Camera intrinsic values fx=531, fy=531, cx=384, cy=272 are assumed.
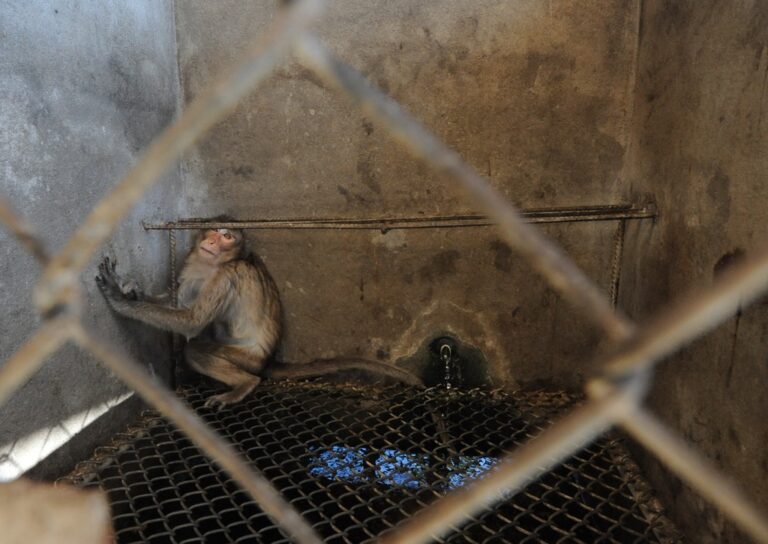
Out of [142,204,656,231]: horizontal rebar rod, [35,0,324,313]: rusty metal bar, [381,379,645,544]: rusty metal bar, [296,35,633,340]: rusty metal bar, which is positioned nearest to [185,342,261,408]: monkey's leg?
[142,204,656,231]: horizontal rebar rod

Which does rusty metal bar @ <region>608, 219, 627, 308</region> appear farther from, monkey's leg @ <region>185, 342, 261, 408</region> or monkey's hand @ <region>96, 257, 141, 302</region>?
monkey's hand @ <region>96, 257, 141, 302</region>

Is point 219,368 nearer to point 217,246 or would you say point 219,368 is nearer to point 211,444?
point 217,246

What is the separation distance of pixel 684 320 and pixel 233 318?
3.41 metres

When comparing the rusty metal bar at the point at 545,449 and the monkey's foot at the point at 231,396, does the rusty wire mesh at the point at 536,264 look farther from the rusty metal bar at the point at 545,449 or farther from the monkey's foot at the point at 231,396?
the monkey's foot at the point at 231,396

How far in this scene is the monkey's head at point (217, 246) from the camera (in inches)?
135

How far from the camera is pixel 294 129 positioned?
11.4 feet

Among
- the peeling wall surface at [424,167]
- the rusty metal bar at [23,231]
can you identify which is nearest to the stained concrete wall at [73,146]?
the peeling wall surface at [424,167]

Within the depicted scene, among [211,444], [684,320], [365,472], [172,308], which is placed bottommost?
[365,472]

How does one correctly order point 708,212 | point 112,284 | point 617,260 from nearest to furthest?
point 708,212 → point 112,284 → point 617,260

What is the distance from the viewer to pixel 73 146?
2588mm

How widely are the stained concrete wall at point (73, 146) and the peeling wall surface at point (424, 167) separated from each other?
0.47m

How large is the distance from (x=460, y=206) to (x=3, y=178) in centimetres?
238

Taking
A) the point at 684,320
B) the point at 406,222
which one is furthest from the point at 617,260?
the point at 684,320

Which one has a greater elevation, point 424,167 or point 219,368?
point 424,167
